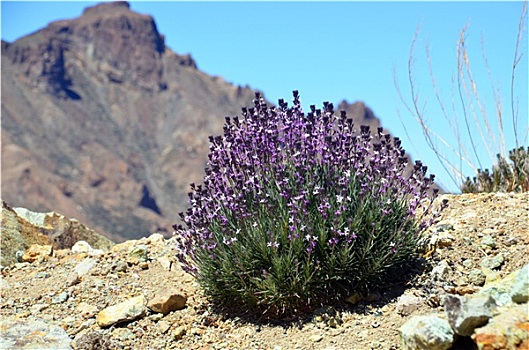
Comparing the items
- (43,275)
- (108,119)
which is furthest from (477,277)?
(108,119)

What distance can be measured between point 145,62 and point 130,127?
2835cm

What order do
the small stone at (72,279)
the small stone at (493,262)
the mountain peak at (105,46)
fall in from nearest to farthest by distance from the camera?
1. the small stone at (493,262)
2. the small stone at (72,279)
3. the mountain peak at (105,46)

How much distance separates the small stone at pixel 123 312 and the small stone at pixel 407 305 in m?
2.17

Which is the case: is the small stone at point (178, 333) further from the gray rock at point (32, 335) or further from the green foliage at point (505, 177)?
the green foliage at point (505, 177)

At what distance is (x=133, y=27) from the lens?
179875 mm

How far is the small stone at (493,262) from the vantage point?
472 cm

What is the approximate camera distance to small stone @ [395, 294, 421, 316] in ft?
14.6

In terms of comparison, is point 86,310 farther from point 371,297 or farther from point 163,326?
point 371,297

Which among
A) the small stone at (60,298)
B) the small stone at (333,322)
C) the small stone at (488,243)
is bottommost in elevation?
the small stone at (333,322)

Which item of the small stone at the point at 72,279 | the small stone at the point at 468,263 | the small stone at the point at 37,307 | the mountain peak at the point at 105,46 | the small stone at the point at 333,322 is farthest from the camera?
the mountain peak at the point at 105,46

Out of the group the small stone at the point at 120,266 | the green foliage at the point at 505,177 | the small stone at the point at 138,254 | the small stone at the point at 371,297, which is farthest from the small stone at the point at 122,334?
the green foliage at the point at 505,177

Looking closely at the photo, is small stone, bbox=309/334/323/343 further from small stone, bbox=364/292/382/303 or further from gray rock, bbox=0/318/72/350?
gray rock, bbox=0/318/72/350

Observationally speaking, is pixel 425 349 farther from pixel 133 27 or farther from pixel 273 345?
pixel 133 27

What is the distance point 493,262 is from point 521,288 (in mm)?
1233
